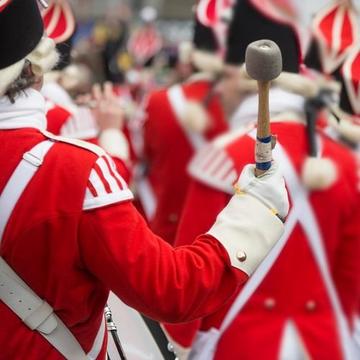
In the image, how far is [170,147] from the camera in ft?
15.5

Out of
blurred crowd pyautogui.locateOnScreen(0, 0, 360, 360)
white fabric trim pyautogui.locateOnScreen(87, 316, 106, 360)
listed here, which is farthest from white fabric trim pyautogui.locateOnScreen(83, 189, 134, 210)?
blurred crowd pyautogui.locateOnScreen(0, 0, 360, 360)

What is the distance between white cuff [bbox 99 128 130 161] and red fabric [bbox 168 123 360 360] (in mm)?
261

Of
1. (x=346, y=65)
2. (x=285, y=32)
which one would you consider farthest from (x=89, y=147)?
(x=346, y=65)

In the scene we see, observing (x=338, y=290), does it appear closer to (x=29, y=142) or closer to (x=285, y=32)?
(x=285, y=32)

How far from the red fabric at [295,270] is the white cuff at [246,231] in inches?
29.3

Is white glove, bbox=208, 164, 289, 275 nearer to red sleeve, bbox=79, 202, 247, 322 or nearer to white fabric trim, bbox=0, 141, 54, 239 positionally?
red sleeve, bbox=79, 202, 247, 322

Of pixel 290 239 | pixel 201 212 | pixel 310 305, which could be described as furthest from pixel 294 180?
pixel 310 305

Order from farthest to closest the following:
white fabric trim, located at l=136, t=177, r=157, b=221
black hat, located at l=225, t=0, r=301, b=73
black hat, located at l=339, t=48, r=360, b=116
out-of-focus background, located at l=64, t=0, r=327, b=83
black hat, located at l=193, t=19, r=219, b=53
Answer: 1. out-of-focus background, located at l=64, t=0, r=327, b=83
2. white fabric trim, located at l=136, t=177, r=157, b=221
3. black hat, located at l=193, t=19, r=219, b=53
4. black hat, located at l=339, t=48, r=360, b=116
5. black hat, located at l=225, t=0, r=301, b=73

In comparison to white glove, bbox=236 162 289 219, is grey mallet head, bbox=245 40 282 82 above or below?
above

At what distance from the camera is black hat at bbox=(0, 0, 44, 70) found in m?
1.86

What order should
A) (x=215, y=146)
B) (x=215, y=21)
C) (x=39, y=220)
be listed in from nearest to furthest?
(x=39, y=220) → (x=215, y=146) → (x=215, y=21)

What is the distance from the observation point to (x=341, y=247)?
9.57 feet

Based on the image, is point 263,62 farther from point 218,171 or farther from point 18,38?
point 218,171

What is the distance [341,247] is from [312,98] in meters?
0.48
